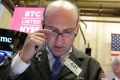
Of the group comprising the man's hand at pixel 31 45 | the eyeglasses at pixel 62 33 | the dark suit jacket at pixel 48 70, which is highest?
the eyeglasses at pixel 62 33

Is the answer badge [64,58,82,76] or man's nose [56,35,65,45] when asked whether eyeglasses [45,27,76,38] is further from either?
badge [64,58,82,76]

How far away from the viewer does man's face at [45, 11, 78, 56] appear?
1.20 meters

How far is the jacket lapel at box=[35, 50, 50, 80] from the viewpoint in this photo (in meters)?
1.20

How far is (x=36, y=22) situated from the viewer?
11.0 ft

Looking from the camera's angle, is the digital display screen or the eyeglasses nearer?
the eyeglasses

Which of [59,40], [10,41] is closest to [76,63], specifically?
[59,40]

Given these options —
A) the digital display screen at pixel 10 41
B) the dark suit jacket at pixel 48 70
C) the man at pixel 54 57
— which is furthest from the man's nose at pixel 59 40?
the digital display screen at pixel 10 41

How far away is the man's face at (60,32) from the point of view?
3.94 ft

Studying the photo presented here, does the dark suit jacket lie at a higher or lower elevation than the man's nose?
lower

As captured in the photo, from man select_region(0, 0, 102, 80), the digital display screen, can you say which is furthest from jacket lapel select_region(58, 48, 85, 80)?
the digital display screen

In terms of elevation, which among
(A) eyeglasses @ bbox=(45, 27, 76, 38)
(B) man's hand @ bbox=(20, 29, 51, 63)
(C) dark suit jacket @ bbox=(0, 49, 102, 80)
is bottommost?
(C) dark suit jacket @ bbox=(0, 49, 102, 80)

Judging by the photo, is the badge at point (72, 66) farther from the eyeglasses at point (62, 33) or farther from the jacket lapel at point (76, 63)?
the eyeglasses at point (62, 33)

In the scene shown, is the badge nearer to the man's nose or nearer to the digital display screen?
the man's nose

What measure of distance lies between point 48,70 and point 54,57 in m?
0.07
